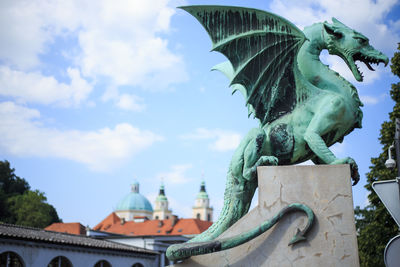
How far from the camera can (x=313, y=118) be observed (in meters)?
5.33

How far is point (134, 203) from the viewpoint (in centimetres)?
9319

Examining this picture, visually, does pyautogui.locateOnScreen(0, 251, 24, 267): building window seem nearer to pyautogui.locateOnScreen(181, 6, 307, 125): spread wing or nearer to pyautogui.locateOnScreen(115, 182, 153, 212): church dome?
pyautogui.locateOnScreen(181, 6, 307, 125): spread wing

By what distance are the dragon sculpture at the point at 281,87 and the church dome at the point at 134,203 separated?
292 feet

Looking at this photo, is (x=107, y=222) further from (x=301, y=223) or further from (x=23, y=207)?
(x=301, y=223)

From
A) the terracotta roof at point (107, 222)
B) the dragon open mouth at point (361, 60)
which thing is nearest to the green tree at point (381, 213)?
the dragon open mouth at point (361, 60)

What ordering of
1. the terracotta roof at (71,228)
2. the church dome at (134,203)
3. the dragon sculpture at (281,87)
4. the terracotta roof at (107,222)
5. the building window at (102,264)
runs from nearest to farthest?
the dragon sculpture at (281,87) → the building window at (102,264) → the terracotta roof at (71,228) → the terracotta roof at (107,222) → the church dome at (134,203)

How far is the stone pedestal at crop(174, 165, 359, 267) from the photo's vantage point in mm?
4535

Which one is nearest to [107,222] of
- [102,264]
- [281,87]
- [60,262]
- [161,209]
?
[161,209]

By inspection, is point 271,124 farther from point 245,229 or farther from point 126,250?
point 126,250

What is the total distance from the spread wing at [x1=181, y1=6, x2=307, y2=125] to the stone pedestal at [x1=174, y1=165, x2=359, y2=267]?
3.61 ft

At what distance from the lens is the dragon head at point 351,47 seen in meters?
5.52

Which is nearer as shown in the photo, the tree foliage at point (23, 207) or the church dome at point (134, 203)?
the tree foliage at point (23, 207)

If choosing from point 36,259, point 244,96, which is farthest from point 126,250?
point 244,96

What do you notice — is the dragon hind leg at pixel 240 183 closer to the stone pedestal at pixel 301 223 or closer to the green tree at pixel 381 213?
the stone pedestal at pixel 301 223
